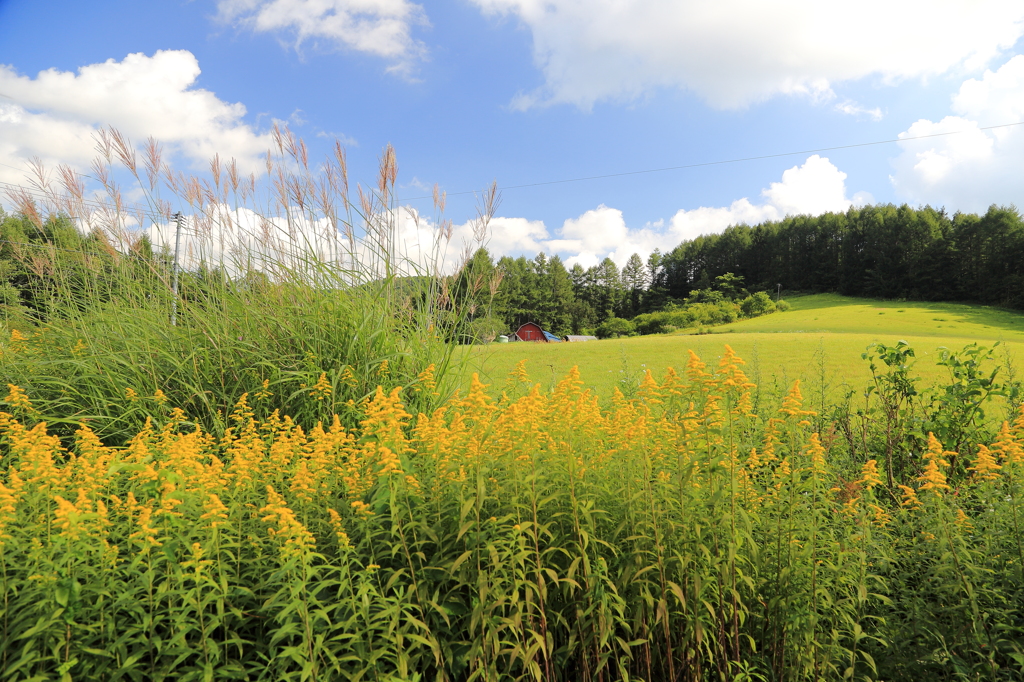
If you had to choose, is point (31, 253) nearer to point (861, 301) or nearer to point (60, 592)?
point (60, 592)

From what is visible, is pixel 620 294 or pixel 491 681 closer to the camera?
pixel 491 681

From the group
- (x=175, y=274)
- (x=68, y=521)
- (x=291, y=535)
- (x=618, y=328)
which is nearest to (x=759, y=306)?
(x=618, y=328)

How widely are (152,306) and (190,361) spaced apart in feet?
3.77

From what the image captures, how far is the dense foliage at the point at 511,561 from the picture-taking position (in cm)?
166

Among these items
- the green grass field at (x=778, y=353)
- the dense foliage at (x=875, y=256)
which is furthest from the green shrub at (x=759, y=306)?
the dense foliage at (x=875, y=256)

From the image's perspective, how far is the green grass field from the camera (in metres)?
6.70

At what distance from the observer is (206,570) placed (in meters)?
1.74

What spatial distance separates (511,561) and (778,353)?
12815mm

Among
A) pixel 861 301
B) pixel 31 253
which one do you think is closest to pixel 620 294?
pixel 861 301

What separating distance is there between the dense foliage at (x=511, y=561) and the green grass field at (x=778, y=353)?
1844 mm

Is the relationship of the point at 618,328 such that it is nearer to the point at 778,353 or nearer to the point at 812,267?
the point at 812,267

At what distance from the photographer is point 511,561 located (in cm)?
183

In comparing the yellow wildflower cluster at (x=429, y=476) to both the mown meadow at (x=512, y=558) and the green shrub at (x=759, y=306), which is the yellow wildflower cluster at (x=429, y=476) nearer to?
the mown meadow at (x=512, y=558)

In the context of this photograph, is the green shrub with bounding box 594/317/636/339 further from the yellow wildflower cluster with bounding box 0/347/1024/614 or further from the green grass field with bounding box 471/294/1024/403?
the yellow wildflower cluster with bounding box 0/347/1024/614
